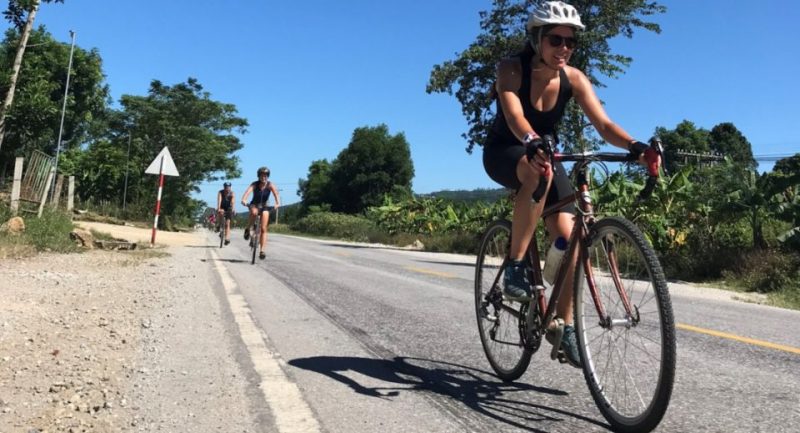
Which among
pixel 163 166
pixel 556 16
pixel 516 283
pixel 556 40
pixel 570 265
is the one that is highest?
pixel 163 166

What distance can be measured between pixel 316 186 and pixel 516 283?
8244 centimetres

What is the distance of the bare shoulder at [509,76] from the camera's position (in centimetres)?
312

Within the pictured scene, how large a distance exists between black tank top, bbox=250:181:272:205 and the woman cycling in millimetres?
10486

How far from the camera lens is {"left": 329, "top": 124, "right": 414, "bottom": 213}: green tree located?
2749 inches

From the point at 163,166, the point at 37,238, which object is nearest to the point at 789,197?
the point at 37,238

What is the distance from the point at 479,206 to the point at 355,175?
42.7m

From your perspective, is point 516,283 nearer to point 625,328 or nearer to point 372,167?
point 625,328

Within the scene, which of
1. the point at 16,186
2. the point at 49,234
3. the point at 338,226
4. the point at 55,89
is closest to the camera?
the point at 49,234

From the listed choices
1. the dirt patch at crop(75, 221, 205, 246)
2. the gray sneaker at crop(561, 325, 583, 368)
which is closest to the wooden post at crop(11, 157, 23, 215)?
the dirt patch at crop(75, 221, 205, 246)


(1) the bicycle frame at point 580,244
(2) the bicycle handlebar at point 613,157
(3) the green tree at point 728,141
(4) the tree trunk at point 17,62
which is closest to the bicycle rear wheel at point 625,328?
(1) the bicycle frame at point 580,244

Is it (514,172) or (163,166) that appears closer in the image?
(514,172)

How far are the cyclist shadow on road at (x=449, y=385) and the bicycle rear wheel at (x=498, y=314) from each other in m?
0.12

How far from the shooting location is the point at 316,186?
3334 inches

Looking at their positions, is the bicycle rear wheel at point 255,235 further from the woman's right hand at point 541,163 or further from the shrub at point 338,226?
the shrub at point 338,226
